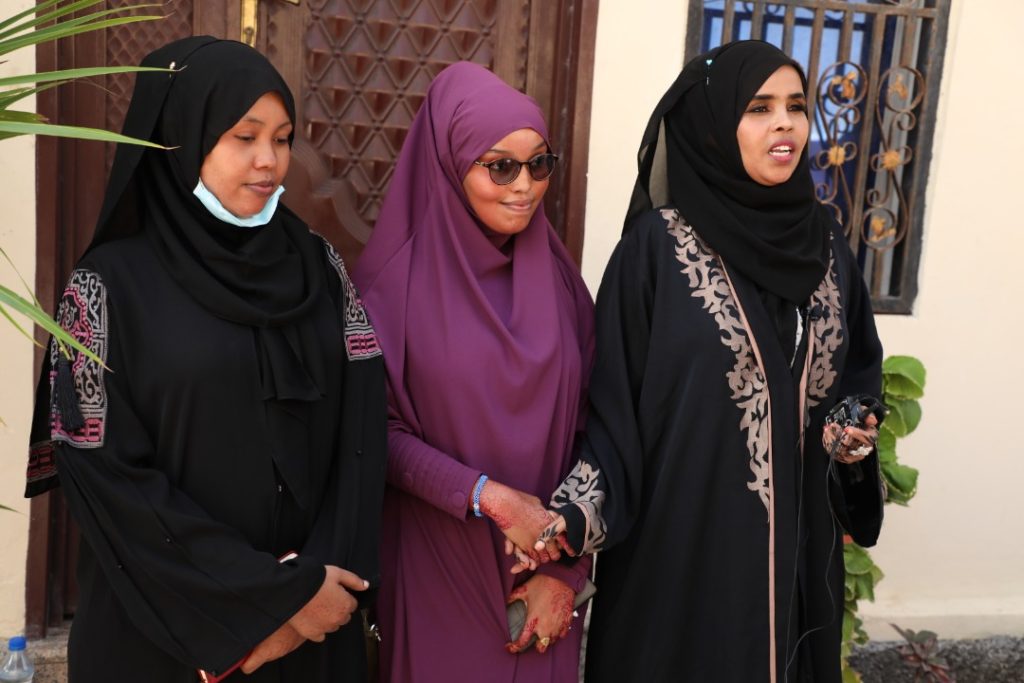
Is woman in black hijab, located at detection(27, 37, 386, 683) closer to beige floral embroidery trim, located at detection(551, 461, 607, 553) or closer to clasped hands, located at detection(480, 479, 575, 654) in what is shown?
clasped hands, located at detection(480, 479, 575, 654)

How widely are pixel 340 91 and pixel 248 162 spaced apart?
3.51ft

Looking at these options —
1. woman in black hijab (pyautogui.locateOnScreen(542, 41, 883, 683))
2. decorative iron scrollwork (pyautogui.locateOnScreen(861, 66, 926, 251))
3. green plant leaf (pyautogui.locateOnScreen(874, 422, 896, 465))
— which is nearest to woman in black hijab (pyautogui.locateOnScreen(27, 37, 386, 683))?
woman in black hijab (pyautogui.locateOnScreen(542, 41, 883, 683))

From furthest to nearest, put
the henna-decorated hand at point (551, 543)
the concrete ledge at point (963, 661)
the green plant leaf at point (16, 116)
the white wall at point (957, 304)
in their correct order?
the concrete ledge at point (963, 661) < the white wall at point (957, 304) < the henna-decorated hand at point (551, 543) < the green plant leaf at point (16, 116)

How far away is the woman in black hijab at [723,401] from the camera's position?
82.0 inches

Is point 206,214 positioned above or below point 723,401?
above

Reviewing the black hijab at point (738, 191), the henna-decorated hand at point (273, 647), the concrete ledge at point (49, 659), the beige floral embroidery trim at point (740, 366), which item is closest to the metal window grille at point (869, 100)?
the black hijab at point (738, 191)

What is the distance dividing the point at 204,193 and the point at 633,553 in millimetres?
1065

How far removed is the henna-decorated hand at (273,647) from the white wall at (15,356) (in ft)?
3.54

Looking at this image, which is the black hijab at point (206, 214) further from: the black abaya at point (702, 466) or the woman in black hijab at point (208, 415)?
the black abaya at point (702, 466)

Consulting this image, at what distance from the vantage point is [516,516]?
196 centimetres

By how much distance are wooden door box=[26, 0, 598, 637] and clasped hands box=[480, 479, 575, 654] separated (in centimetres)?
109

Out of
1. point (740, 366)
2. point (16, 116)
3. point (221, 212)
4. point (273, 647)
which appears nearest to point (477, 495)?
point (273, 647)

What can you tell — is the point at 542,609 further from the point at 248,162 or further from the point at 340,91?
the point at 340,91

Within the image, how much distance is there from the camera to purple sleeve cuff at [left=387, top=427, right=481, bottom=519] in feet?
6.44
